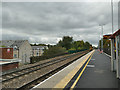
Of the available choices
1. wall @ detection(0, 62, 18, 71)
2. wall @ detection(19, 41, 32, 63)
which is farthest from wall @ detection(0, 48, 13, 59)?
wall @ detection(19, 41, 32, 63)

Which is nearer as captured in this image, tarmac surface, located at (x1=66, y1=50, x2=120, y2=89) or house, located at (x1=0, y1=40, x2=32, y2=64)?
tarmac surface, located at (x1=66, y1=50, x2=120, y2=89)

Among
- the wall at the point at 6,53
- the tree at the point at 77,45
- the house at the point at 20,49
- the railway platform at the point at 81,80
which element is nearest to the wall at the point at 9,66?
the railway platform at the point at 81,80

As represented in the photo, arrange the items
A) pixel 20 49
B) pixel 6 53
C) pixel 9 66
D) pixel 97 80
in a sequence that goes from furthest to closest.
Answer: pixel 20 49, pixel 6 53, pixel 9 66, pixel 97 80

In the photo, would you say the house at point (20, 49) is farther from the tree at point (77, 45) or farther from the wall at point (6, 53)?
the tree at point (77, 45)

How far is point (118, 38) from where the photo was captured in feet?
21.0

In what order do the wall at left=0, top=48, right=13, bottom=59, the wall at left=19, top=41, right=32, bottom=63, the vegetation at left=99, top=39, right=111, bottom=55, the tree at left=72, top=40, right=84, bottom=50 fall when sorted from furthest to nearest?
1. the tree at left=72, top=40, right=84, bottom=50
2. the wall at left=19, top=41, right=32, bottom=63
3. the vegetation at left=99, top=39, right=111, bottom=55
4. the wall at left=0, top=48, right=13, bottom=59

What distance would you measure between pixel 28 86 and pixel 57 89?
117 inches

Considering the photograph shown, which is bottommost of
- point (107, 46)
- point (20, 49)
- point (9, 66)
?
point (9, 66)

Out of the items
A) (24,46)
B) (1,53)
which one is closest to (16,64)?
(1,53)

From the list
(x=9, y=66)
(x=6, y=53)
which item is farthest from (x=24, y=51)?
(x=9, y=66)

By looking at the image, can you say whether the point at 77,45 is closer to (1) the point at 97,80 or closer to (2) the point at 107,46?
(2) the point at 107,46

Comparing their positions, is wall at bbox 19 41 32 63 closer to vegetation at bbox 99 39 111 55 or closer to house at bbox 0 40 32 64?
house at bbox 0 40 32 64

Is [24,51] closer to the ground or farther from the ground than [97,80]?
closer to the ground

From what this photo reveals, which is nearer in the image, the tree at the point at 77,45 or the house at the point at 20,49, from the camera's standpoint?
the house at the point at 20,49
